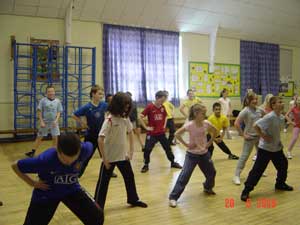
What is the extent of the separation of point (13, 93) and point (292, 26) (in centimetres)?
980

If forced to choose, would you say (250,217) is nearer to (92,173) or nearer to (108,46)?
(92,173)

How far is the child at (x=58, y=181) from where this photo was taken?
1.99 meters

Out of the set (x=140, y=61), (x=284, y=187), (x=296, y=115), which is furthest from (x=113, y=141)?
(x=140, y=61)

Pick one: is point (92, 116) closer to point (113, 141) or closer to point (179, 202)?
point (113, 141)

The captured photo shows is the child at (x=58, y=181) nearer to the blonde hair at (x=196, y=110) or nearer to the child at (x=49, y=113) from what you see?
the blonde hair at (x=196, y=110)

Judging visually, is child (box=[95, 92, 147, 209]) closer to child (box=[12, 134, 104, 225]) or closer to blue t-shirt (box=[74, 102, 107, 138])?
child (box=[12, 134, 104, 225])

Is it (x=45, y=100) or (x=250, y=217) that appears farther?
(x=45, y=100)

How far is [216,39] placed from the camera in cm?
1130

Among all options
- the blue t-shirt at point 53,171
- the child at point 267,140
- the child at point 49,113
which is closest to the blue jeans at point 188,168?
the child at point 267,140

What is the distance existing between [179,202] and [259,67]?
9.92 metres

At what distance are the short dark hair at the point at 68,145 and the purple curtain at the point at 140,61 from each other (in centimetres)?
729

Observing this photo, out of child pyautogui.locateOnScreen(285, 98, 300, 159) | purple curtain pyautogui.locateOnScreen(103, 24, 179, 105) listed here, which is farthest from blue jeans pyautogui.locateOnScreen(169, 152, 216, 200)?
purple curtain pyautogui.locateOnScreen(103, 24, 179, 105)

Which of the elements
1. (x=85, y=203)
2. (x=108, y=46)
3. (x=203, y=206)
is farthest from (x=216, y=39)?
(x=85, y=203)

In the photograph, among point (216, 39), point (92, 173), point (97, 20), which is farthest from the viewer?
point (216, 39)
